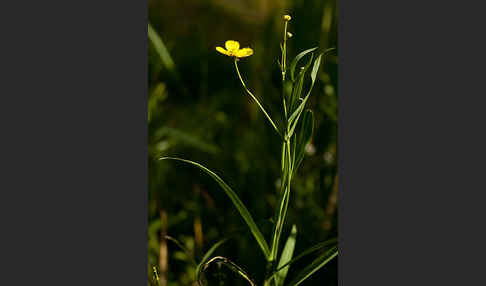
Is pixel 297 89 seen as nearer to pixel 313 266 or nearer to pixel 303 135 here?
pixel 303 135

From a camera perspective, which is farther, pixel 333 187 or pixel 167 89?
pixel 167 89

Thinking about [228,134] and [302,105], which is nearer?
[302,105]

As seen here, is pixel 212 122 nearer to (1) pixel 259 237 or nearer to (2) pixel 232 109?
(2) pixel 232 109

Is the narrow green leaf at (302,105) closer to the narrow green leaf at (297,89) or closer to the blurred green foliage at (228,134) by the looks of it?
the narrow green leaf at (297,89)

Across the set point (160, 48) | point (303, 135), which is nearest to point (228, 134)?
point (160, 48)

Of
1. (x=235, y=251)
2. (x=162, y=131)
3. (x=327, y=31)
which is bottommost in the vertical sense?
(x=235, y=251)

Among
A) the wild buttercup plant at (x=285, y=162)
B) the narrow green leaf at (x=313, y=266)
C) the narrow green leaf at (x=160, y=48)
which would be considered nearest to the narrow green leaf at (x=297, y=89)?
the wild buttercup plant at (x=285, y=162)

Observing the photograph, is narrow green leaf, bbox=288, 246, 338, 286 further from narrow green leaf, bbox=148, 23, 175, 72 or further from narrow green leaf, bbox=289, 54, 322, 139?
narrow green leaf, bbox=148, 23, 175, 72

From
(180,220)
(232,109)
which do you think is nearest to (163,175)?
(180,220)

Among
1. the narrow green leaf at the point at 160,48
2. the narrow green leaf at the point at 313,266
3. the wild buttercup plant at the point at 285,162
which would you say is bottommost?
the narrow green leaf at the point at 313,266
